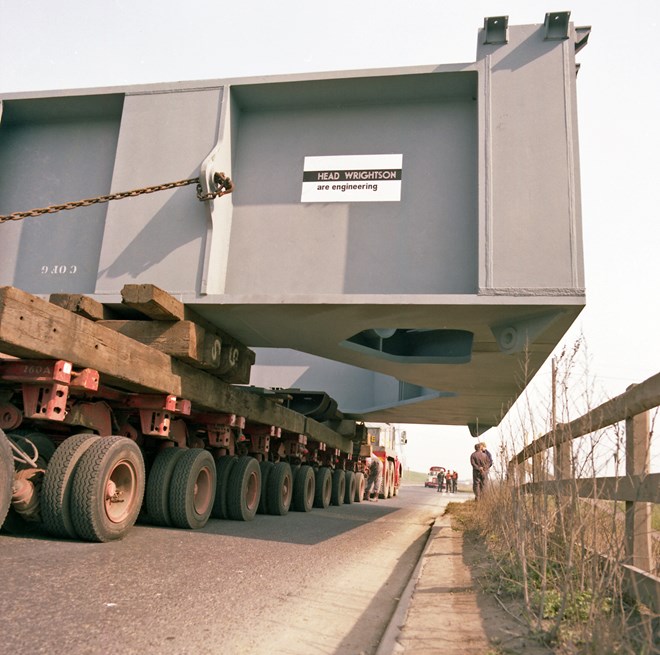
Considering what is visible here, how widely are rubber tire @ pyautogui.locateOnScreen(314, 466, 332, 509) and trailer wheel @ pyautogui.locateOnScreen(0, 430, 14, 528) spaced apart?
8506mm

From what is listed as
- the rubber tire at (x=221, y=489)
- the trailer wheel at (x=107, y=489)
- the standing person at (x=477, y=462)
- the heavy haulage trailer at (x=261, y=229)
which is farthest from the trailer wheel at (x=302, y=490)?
the trailer wheel at (x=107, y=489)

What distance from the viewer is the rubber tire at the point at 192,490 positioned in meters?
6.20

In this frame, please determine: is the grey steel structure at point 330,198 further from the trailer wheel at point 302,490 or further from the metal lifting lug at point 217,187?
the trailer wheel at point 302,490

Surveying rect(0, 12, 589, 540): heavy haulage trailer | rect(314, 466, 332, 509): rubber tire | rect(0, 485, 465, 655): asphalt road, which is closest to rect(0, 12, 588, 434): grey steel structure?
rect(0, 12, 589, 540): heavy haulage trailer

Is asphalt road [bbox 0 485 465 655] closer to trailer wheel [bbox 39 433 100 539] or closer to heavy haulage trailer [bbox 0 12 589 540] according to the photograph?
trailer wheel [bbox 39 433 100 539]

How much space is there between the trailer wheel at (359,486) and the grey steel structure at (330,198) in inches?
386

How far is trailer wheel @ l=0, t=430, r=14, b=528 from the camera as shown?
13.0 feet

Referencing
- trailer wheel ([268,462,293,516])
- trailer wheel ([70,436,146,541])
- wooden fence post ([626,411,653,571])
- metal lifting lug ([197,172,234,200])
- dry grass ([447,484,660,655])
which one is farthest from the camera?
trailer wheel ([268,462,293,516])

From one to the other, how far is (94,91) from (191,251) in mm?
2473

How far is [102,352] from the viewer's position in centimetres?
490

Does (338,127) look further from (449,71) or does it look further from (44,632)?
(44,632)

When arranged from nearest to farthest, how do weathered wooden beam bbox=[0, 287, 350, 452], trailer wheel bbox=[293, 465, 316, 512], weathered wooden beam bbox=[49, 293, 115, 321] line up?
weathered wooden beam bbox=[0, 287, 350, 452] → weathered wooden beam bbox=[49, 293, 115, 321] → trailer wheel bbox=[293, 465, 316, 512]

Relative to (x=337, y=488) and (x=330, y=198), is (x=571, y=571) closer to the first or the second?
(x=330, y=198)

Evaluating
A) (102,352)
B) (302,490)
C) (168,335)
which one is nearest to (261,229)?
(168,335)
